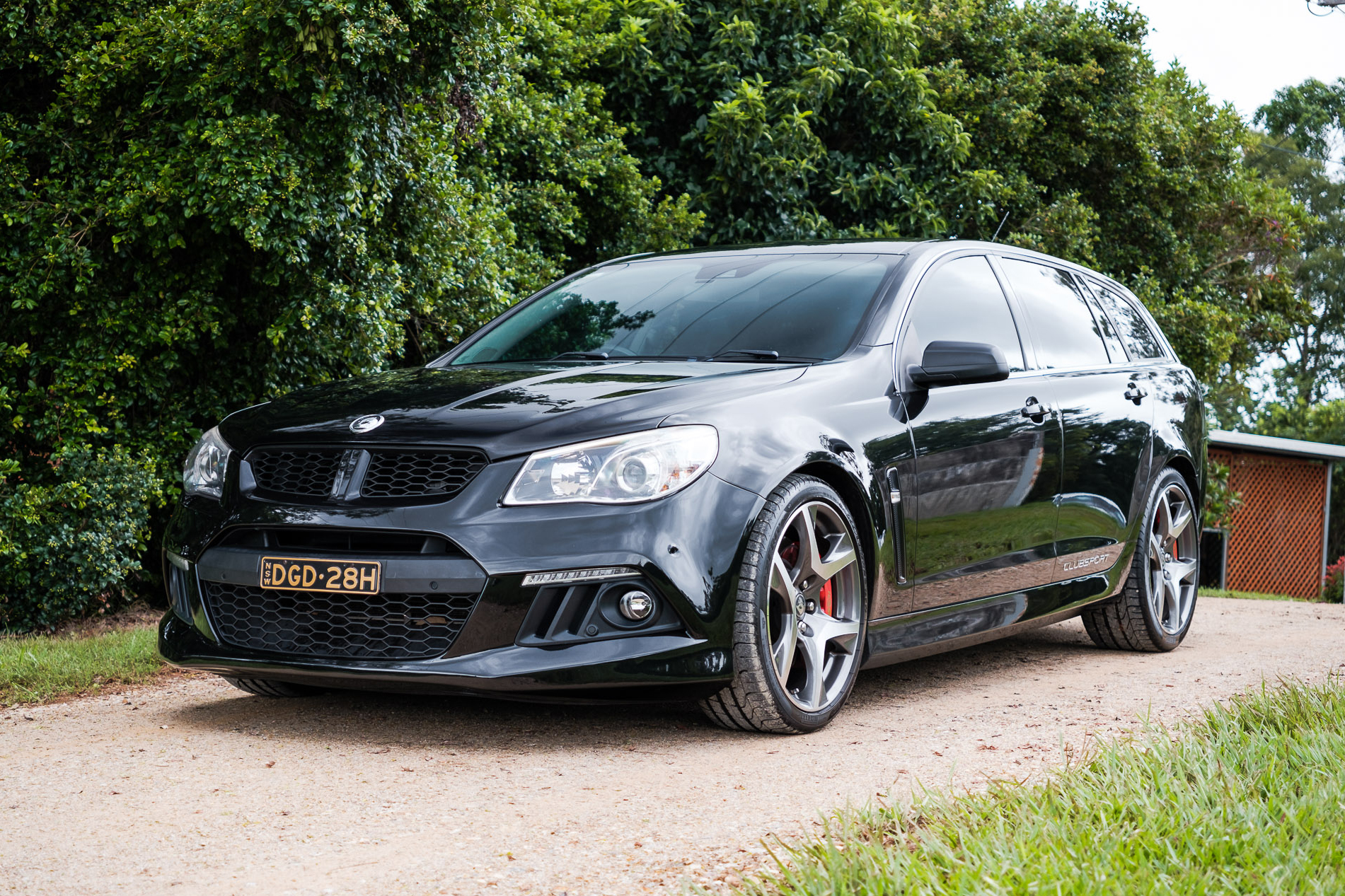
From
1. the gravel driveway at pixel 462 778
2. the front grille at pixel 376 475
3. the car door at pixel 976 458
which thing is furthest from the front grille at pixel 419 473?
the car door at pixel 976 458

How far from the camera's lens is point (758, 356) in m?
4.88

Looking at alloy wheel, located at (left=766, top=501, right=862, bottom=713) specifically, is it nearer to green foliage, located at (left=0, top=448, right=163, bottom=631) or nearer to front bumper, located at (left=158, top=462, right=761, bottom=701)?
front bumper, located at (left=158, top=462, right=761, bottom=701)

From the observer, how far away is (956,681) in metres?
5.67

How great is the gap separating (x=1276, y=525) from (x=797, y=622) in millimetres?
22435

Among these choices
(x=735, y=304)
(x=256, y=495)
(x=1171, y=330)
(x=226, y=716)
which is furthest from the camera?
(x=1171, y=330)

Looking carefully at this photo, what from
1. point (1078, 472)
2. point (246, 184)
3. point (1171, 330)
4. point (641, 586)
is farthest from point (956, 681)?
point (1171, 330)

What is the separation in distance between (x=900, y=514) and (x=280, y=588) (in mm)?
1988

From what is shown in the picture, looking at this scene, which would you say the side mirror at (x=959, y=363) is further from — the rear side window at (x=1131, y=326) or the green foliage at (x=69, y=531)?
the green foliage at (x=69, y=531)

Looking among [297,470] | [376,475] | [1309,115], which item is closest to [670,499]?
[376,475]

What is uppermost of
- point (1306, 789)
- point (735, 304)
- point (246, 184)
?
point (246, 184)

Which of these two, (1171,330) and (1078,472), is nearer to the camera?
(1078,472)

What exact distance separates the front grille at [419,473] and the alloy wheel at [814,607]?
0.92 m

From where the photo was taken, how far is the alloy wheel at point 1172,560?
6621mm

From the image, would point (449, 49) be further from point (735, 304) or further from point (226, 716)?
point (226, 716)
